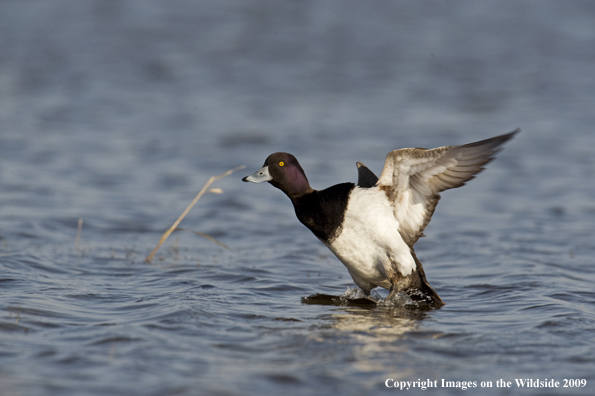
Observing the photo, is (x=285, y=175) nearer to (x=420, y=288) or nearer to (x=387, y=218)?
(x=387, y=218)

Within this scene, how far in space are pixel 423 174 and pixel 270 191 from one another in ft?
17.5

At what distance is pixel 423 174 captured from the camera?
5168 millimetres

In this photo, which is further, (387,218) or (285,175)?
(285,175)

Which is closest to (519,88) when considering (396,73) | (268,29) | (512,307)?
(396,73)

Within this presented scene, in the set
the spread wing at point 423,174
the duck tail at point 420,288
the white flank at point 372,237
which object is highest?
the spread wing at point 423,174

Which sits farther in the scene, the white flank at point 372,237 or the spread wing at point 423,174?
the white flank at point 372,237

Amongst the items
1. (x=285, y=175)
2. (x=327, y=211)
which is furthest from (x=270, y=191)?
(x=327, y=211)

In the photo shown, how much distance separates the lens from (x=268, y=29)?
18516 millimetres

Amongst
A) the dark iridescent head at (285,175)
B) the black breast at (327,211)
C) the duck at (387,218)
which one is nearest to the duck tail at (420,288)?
the duck at (387,218)

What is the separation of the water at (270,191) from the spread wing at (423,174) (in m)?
0.81

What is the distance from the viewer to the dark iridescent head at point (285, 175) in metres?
5.53

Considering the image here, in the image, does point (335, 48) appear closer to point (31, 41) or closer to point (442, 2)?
point (442, 2)

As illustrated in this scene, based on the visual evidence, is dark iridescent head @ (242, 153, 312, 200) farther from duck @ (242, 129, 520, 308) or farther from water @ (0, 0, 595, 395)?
water @ (0, 0, 595, 395)

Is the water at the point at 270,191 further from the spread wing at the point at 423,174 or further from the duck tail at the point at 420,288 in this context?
the spread wing at the point at 423,174
